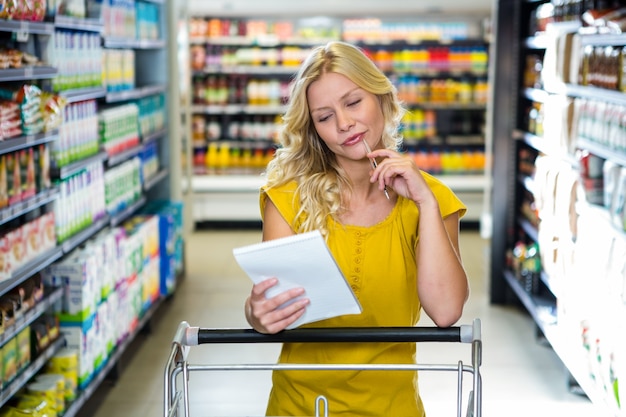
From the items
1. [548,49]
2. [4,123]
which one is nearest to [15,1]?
[4,123]

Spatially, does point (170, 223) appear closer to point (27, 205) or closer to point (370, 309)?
point (27, 205)

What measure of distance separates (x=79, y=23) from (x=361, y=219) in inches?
106

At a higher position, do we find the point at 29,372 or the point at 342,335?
the point at 342,335

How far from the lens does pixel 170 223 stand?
252 inches

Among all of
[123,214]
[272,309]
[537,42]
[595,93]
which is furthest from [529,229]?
[272,309]

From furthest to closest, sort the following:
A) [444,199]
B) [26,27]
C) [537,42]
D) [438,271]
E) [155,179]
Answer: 1. [155,179]
2. [537,42]
3. [26,27]
4. [444,199]
5. [438,271]

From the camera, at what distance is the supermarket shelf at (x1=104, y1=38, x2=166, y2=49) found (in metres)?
5.25

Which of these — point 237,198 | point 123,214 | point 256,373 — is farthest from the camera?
point 237,198

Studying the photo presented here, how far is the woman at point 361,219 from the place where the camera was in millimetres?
2145

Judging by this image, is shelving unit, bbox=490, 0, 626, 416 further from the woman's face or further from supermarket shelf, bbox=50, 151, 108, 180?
supermarket shelf, bbox=50, 151, 108, 180

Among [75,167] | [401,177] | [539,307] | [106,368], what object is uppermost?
[401,177]

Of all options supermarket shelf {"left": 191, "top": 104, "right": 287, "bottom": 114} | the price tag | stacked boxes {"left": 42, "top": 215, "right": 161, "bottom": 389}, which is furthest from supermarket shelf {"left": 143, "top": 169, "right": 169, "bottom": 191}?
supermarket shelf {"left": 191, "top": 104, "right": 287, "bottom": 114}

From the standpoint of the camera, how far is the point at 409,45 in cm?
965

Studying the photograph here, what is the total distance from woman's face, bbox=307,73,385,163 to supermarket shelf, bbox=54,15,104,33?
7.47ft
